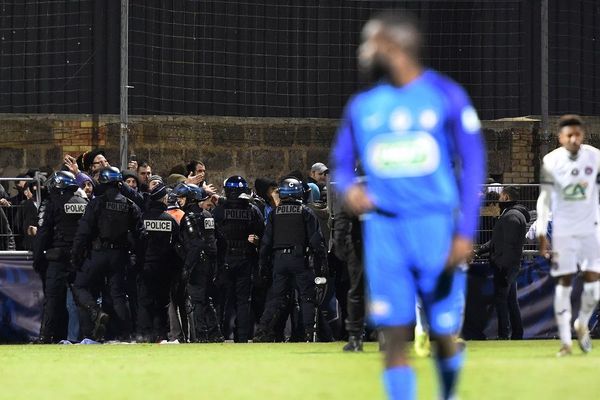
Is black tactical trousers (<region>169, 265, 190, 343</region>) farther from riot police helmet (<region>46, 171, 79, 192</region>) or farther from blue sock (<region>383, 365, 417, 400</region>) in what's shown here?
blue sock (<region>383, 365, 417, 400</region>)

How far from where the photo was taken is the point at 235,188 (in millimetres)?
19438

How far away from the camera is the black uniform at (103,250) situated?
61.6ft

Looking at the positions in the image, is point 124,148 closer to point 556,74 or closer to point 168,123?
point 168,123

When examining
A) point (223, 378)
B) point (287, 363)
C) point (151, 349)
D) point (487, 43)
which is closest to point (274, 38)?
point (487, 43)

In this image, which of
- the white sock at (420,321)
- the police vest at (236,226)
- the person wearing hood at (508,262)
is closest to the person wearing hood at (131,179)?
the police vest at (236,226)

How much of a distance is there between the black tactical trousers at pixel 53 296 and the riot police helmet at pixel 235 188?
2.17m

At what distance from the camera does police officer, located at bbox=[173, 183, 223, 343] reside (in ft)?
62.2

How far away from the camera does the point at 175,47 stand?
23.9 m

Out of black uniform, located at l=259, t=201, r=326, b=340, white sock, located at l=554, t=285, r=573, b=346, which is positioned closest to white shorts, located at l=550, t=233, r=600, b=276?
white sock, located at l=554, t=285, r=573, b=346

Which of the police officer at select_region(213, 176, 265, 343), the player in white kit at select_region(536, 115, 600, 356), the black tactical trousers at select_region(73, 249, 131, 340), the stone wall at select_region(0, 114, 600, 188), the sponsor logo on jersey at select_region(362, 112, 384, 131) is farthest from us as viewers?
the stone wall at select_region(0, 114, 600, 188)

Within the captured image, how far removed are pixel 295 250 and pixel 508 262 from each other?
2.76 metres

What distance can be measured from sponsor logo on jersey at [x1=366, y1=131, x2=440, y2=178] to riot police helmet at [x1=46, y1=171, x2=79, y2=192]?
1155 centimetres

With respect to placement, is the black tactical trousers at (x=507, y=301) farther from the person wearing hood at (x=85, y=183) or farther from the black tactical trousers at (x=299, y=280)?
the person wearing hood at (x=85, y=183)

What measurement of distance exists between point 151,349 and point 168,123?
715cm
